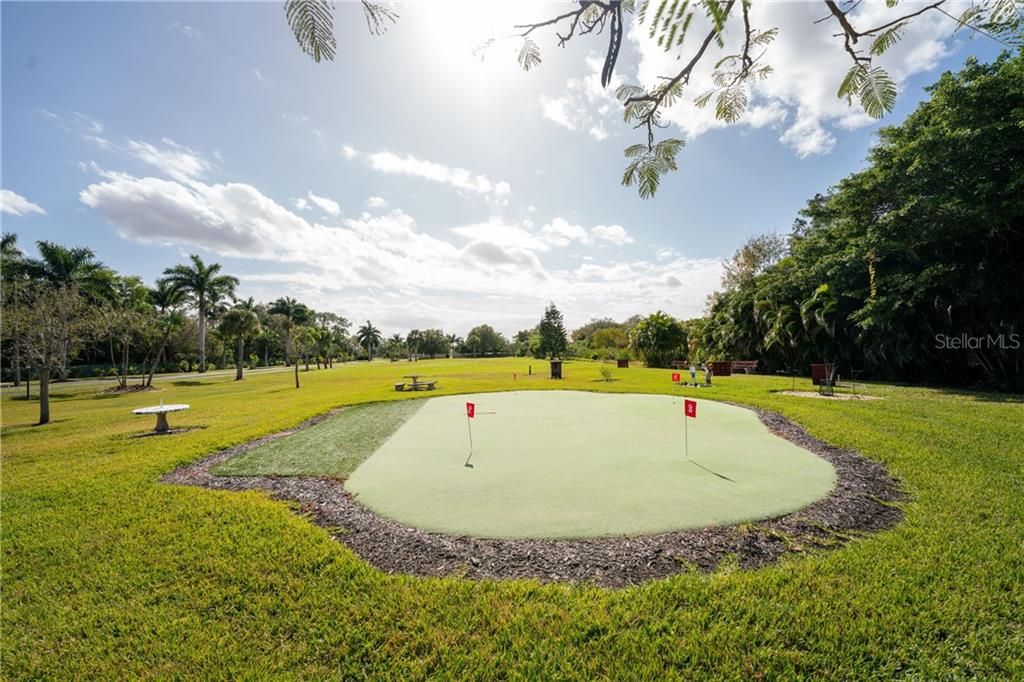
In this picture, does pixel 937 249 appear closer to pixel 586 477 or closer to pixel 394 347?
pixel 586 477

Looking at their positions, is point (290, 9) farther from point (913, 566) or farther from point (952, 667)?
point (913, 566)

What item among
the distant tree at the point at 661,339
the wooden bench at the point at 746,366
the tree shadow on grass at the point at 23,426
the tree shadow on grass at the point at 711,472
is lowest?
the tree shadow on grass at the point at 23,426

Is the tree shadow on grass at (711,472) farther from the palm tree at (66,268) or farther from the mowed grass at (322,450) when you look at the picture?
the palm tree at (66,268)

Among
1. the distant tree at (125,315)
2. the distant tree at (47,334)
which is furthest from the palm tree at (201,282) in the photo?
the distant tree at (47,334)

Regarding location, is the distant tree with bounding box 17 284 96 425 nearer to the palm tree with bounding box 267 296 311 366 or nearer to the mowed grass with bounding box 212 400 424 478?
the mowed grass with bounding box 212 400 424 478

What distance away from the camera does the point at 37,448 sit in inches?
311

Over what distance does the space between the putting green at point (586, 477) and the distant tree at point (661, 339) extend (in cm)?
1988

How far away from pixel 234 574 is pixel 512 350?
2975 inches

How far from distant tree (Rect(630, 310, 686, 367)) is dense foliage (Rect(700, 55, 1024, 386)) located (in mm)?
9342

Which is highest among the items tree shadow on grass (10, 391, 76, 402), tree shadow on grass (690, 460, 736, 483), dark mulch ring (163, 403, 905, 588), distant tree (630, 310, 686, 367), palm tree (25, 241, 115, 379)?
palm tree (25, 241, 115, 379)

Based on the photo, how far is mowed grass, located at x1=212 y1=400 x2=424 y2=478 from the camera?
5773 millimetres

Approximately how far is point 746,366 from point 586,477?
19.7 metres

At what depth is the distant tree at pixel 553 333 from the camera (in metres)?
51.0

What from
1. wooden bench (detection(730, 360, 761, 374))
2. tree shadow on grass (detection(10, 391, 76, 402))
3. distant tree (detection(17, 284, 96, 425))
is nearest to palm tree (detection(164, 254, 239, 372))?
tree shadow on grass (detection(10, 391, 76, 402))
